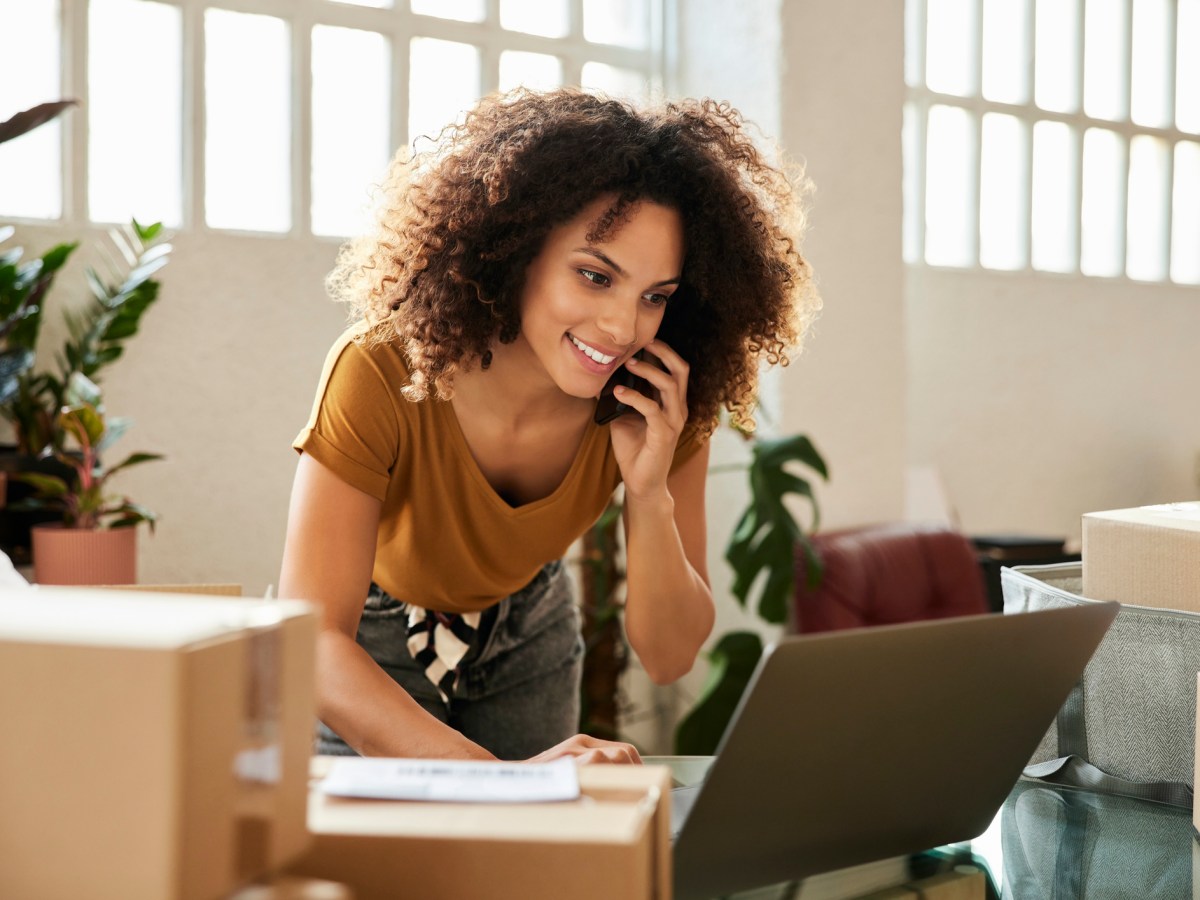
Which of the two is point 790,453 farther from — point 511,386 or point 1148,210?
point 1148,210

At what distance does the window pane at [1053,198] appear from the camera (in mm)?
4816

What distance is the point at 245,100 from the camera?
10.5 ft

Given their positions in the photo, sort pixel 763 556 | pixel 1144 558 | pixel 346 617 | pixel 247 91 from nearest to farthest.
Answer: pixel 1144 558
pixel 346 617
pixel 247 91
pixel 763 556

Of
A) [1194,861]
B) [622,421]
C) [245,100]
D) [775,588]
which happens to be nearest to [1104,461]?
[775,588]

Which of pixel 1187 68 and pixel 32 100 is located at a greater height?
pixel 1187 68

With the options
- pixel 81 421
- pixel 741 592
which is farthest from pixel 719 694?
pixel 81 421

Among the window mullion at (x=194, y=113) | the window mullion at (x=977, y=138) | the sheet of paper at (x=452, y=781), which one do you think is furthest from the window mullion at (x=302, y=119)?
the sheet of paper at (x=452, y=781)

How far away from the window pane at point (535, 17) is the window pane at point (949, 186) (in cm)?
152

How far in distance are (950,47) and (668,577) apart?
3575 mm

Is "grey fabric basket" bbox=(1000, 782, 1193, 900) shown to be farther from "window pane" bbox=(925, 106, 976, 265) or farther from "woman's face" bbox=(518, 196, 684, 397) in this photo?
"window pane" bbox=(925, 106, 976, 265)

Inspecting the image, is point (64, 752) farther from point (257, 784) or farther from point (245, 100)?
point (245, 100)

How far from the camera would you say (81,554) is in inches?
96.1

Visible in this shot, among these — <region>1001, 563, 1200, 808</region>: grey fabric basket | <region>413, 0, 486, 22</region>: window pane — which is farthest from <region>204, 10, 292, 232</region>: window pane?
<region>1001, 563, 1200, 808</region>: grey fabric basket

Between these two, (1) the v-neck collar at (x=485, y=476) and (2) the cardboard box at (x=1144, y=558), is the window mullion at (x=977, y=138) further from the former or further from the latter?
(2) the cardboard box at (x=1144, y=558)
